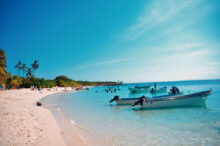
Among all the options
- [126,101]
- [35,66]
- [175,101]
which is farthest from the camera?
[35,66]

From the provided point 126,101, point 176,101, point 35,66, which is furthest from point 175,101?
point 35,66

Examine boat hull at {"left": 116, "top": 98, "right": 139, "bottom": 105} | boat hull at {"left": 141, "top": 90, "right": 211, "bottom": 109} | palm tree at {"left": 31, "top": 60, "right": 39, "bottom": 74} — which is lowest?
boat hull at {"left": 116, "top": 98, "right": 139, "bottom": 105}

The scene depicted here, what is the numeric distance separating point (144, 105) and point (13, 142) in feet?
39.5

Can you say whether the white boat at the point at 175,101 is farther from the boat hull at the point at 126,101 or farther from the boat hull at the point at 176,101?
the boat hull at the point at 126,101

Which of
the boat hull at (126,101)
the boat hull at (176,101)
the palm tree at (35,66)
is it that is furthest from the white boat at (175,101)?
the palm tree at (35,66)

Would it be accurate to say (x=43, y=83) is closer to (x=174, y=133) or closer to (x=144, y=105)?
(x=144, y=105)

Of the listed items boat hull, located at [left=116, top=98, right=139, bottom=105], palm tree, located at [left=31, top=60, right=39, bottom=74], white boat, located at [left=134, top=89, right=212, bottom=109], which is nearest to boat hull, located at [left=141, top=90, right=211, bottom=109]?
white boat, located at [left=134, top=89, right=212, bottom=109]

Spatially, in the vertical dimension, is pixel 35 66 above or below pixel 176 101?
above

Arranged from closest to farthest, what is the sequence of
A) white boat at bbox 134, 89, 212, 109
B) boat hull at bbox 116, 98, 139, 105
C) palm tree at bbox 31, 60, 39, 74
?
1. white boat at bbox 134, 89, 212, 109
2. boat hull at bbox 116, 98, 139, 105
3. palm tree at bbox 31, 60, 39, 74

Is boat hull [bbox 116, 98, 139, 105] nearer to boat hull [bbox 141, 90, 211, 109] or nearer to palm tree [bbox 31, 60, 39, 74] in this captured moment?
boat hull [bbox 141, 90, 211, 109]

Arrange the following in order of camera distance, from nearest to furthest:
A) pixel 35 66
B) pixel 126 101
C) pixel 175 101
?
pixel 175 101
pixel 126 101
pixel 35 66

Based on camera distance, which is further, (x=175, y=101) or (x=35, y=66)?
(x=35, y=66)

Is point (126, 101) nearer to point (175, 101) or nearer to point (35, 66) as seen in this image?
point (175, 101)

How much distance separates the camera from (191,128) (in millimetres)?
7727
